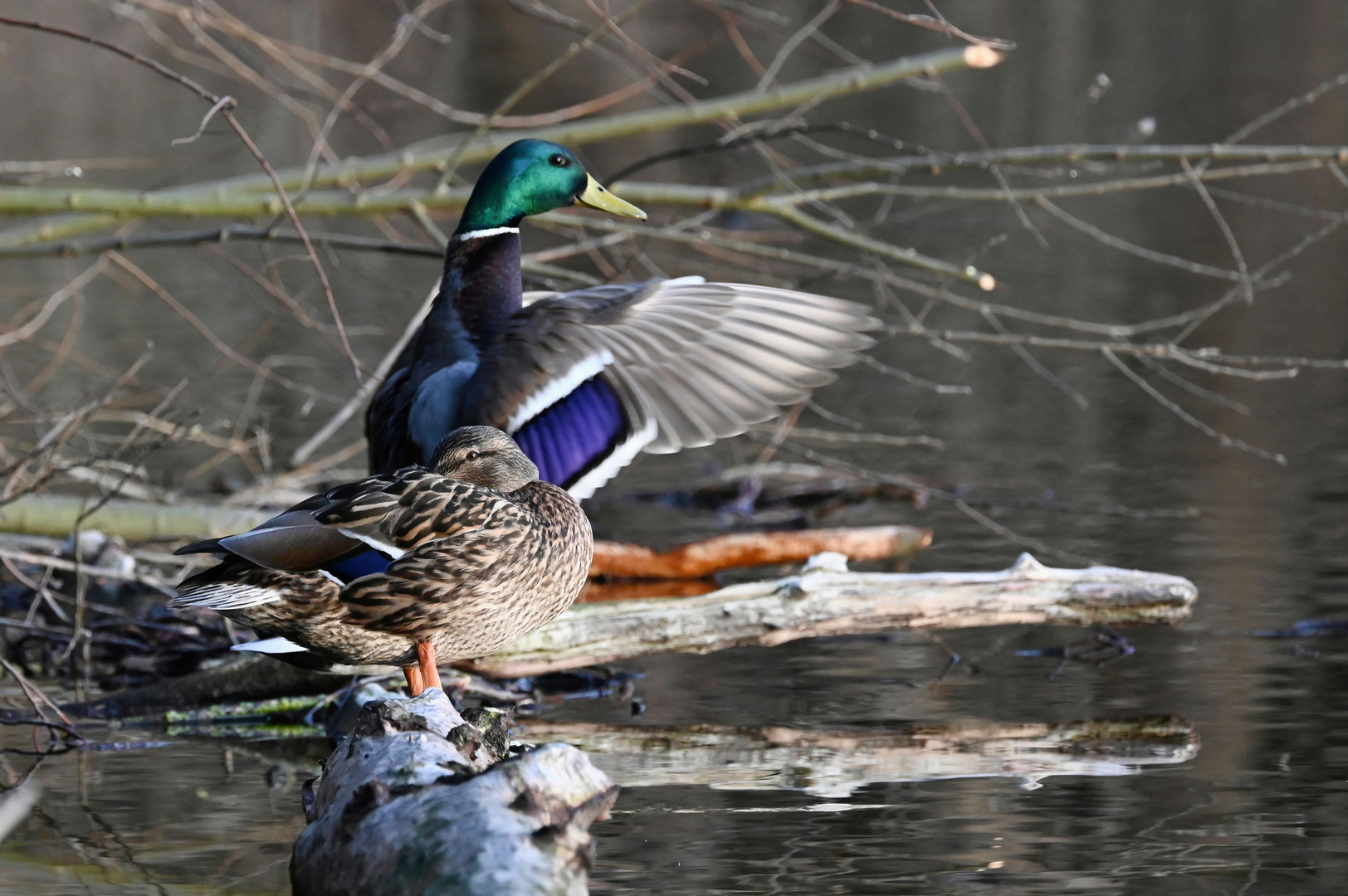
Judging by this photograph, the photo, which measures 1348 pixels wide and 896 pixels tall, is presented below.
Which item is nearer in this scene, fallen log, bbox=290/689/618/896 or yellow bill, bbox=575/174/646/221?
fallen log, bbox=290/689/618/896

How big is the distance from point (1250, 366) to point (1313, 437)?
127 centimetres

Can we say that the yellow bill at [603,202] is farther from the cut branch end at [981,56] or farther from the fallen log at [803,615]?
the cut branch end at [981,56]

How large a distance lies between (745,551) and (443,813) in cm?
313

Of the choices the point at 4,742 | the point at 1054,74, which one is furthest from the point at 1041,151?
the point at 1054,74

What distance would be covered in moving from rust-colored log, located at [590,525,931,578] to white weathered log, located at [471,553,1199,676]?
1.08 metres

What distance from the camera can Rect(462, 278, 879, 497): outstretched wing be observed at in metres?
4.26

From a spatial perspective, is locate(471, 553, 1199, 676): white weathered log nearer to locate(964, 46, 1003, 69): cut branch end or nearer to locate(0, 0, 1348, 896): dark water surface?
locate(0, 0, 1348, 896): dark water surface

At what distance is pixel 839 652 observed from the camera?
4.96 m

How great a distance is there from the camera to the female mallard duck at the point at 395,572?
11.6 ft

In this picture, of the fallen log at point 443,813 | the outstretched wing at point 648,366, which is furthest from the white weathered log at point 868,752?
the fallen log at point 443,813

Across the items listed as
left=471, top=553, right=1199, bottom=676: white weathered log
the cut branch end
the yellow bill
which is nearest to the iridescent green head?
the yellow bill

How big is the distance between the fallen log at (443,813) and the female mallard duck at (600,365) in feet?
3.69

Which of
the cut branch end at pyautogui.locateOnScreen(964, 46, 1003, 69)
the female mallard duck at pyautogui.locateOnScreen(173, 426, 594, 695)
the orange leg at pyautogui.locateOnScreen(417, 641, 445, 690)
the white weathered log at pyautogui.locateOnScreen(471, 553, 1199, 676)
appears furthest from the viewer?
the cut branch end at pyautogui.locateOnScreen(964, 46, 1003, 69)

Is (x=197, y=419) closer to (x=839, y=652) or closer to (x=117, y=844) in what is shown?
(x=839, y=652)
